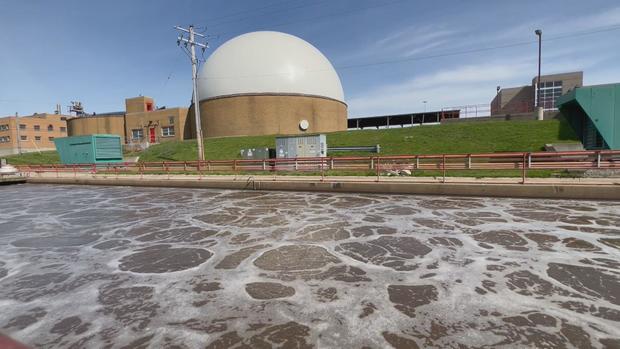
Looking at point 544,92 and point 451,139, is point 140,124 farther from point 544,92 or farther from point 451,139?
point 544,92

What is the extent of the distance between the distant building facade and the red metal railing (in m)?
56.4

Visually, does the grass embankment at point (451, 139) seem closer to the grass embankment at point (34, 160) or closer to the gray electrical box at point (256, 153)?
the gray electrical box at point (256, 153)

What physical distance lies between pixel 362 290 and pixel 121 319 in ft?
10.7

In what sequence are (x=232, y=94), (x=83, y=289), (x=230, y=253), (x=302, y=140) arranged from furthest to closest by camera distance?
(x=232, y=94)
(x=302, y=140)
(x=230, y=253)
(x=83, y=289)

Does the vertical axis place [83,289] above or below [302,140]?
below

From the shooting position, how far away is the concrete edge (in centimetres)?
1151

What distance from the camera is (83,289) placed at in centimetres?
540

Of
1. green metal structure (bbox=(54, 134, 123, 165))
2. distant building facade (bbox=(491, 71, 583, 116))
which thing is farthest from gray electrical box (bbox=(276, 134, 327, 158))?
distant building facade (bbox=(491, 71, 583, 116))

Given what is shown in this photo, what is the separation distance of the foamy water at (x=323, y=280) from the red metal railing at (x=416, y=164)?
3.78m

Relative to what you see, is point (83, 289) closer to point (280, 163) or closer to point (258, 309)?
point (258, 309)

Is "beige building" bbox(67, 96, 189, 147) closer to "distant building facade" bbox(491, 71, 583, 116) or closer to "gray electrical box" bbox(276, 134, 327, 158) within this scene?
"gray electrical box" bbox(276, 134, 327, 158)

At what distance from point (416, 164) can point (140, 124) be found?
182ft

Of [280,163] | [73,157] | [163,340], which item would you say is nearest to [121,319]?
[163,340]

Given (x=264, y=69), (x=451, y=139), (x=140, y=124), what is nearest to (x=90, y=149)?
(x=264, y=69)
